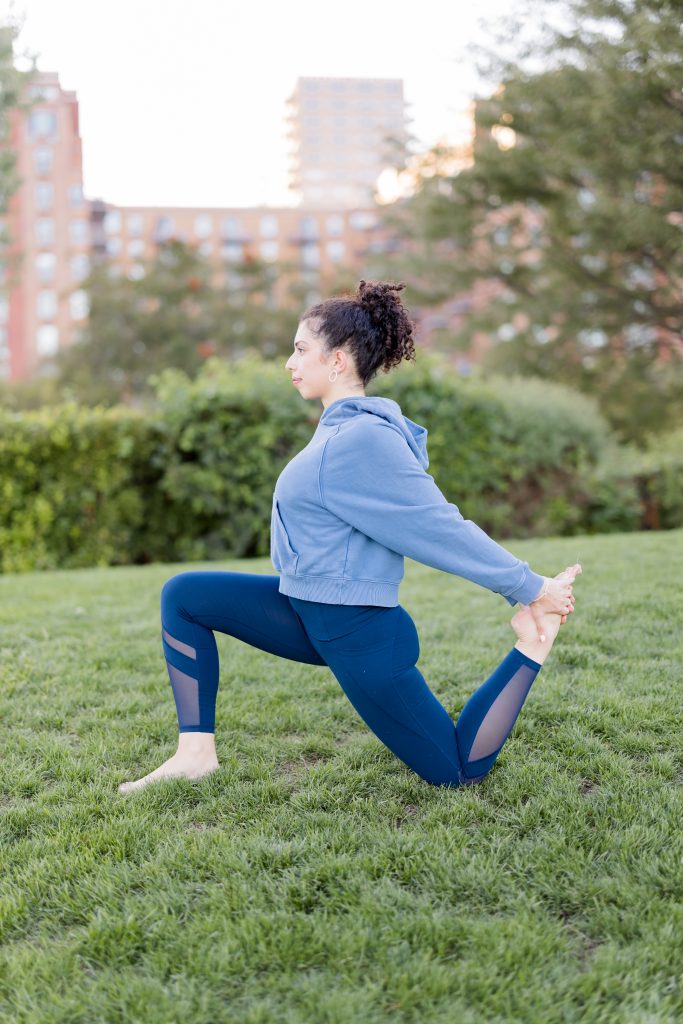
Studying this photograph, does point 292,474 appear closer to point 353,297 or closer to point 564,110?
point 353,297

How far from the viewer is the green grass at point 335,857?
2.00 m

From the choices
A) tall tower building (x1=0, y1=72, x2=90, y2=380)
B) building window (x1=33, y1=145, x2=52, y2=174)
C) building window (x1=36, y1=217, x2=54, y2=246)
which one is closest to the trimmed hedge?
tall tower building (x1=0, y1=72, x2=90, y2=380)

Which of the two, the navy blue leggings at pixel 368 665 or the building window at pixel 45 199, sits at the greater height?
the building window at pixel 45 199

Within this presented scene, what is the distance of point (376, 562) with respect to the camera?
9.41 ft

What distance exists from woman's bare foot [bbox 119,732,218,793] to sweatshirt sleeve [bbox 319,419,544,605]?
1016mm

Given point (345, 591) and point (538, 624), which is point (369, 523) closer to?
point (345, 591)

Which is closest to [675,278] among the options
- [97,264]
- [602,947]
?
[602,947]

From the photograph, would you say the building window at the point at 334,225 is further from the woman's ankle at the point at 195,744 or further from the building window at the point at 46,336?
the woman's ankle at the point at 195,744

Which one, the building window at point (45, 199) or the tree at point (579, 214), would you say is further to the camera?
the building window at point (45, 199)

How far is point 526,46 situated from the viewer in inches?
496

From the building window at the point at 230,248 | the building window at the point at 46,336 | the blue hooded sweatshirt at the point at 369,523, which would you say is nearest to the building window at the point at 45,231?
Result: the building window at the point at 46,336

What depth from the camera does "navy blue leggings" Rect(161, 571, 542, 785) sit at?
2.81 m

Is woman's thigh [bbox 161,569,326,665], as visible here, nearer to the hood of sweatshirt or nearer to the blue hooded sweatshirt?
the blue hooded sweatshirt

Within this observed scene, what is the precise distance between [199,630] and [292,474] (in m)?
0.68
